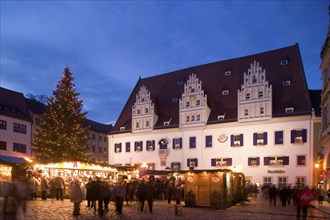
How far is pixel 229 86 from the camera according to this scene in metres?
53.4

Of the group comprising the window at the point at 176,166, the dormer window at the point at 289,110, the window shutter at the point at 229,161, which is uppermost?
the dormer window at the point at 289,110

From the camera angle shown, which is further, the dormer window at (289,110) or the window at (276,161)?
the dormer window at (289,110)

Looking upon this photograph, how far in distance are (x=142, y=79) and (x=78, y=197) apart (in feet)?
163

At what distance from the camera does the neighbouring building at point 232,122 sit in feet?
146

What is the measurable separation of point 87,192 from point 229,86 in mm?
36612

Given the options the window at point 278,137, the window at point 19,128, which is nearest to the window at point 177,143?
the window at point 278,137

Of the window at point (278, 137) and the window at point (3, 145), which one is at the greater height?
the window at point (278, 137)

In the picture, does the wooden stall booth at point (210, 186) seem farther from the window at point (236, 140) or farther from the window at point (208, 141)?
the window at point (208, 141)

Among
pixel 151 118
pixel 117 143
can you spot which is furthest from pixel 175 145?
pixel 117 143

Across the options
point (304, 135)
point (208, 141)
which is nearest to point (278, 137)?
point (304, 135)

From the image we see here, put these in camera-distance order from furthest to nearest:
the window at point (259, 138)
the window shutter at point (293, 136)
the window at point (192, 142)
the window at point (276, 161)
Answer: the window at point (192, 142), the window at point (259, 138), the window at point (276, 161), the window shutter at point (293, 136)

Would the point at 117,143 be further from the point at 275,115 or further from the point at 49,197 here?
the point at 49,197

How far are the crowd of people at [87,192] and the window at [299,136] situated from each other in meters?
18.1

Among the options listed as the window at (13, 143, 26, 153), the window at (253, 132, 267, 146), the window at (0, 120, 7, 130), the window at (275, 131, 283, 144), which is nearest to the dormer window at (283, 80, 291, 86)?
the window at (275, 131, 283, 144)
